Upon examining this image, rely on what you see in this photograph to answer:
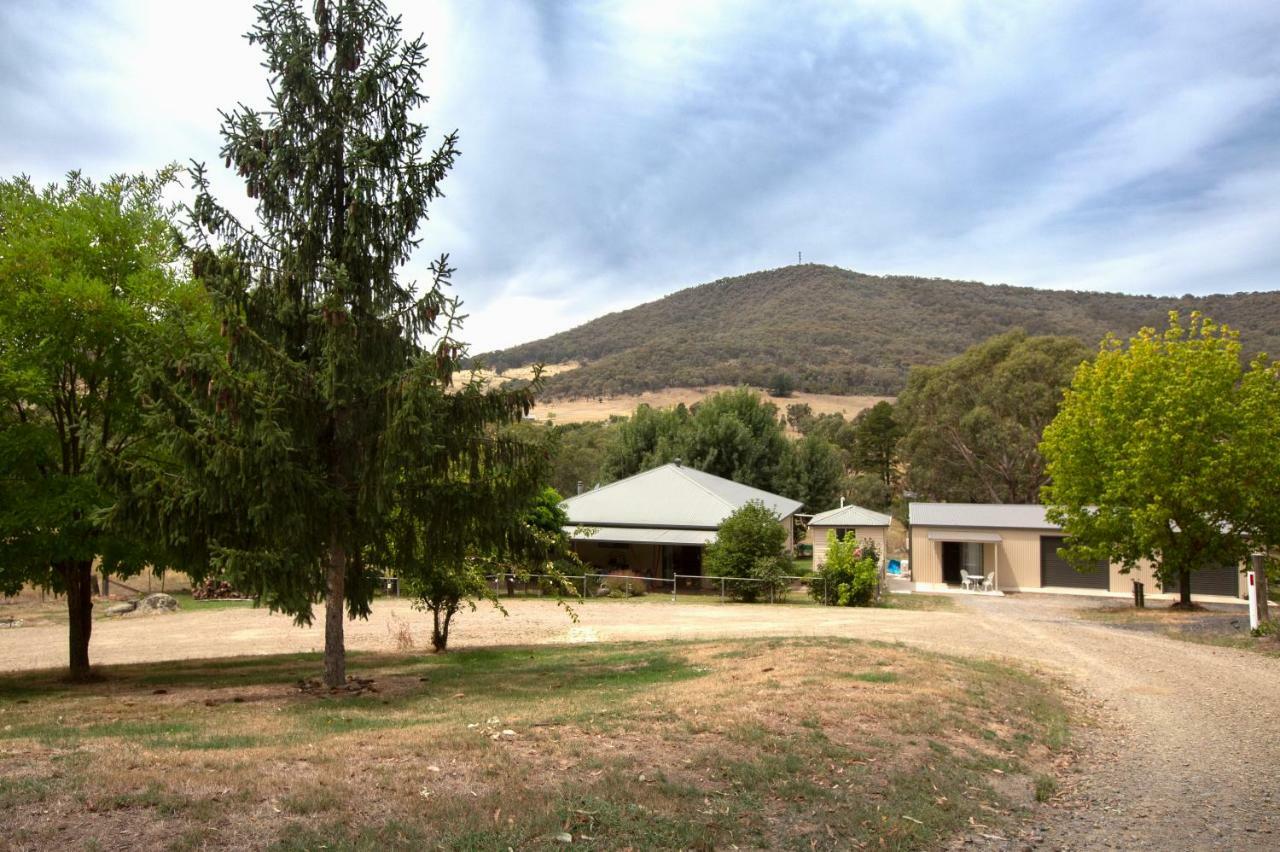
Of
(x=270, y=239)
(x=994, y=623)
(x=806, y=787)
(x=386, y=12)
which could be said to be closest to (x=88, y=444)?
(x=270, y=239)

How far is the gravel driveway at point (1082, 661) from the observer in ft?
21.4

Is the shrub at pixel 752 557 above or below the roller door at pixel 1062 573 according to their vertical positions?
above

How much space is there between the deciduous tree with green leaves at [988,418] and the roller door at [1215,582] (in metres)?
18.3

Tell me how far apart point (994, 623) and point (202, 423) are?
60.0ft

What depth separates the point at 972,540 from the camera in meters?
33.2

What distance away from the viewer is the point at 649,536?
32.7 m

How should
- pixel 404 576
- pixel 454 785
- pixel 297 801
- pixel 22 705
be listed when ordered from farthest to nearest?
pixel 404 576
pixel 22 705
pixel 454 785
pixel 297 801

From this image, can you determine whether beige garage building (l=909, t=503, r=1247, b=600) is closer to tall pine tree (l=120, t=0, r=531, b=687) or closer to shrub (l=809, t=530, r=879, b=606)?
shrub (l=809, t=530, r=879, b=606)

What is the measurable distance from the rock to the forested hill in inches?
2968

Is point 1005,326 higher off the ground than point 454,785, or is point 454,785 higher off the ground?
point 1005,326

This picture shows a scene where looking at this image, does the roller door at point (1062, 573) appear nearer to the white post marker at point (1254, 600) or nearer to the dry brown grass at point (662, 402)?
the white post marker at point (1254, 600)

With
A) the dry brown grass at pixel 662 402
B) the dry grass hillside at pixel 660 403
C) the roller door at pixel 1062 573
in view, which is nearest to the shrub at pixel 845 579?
the roller door at pixel 1062 573

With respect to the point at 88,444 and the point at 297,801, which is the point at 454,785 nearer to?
the point at 297,801

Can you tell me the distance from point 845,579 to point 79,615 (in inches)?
786
